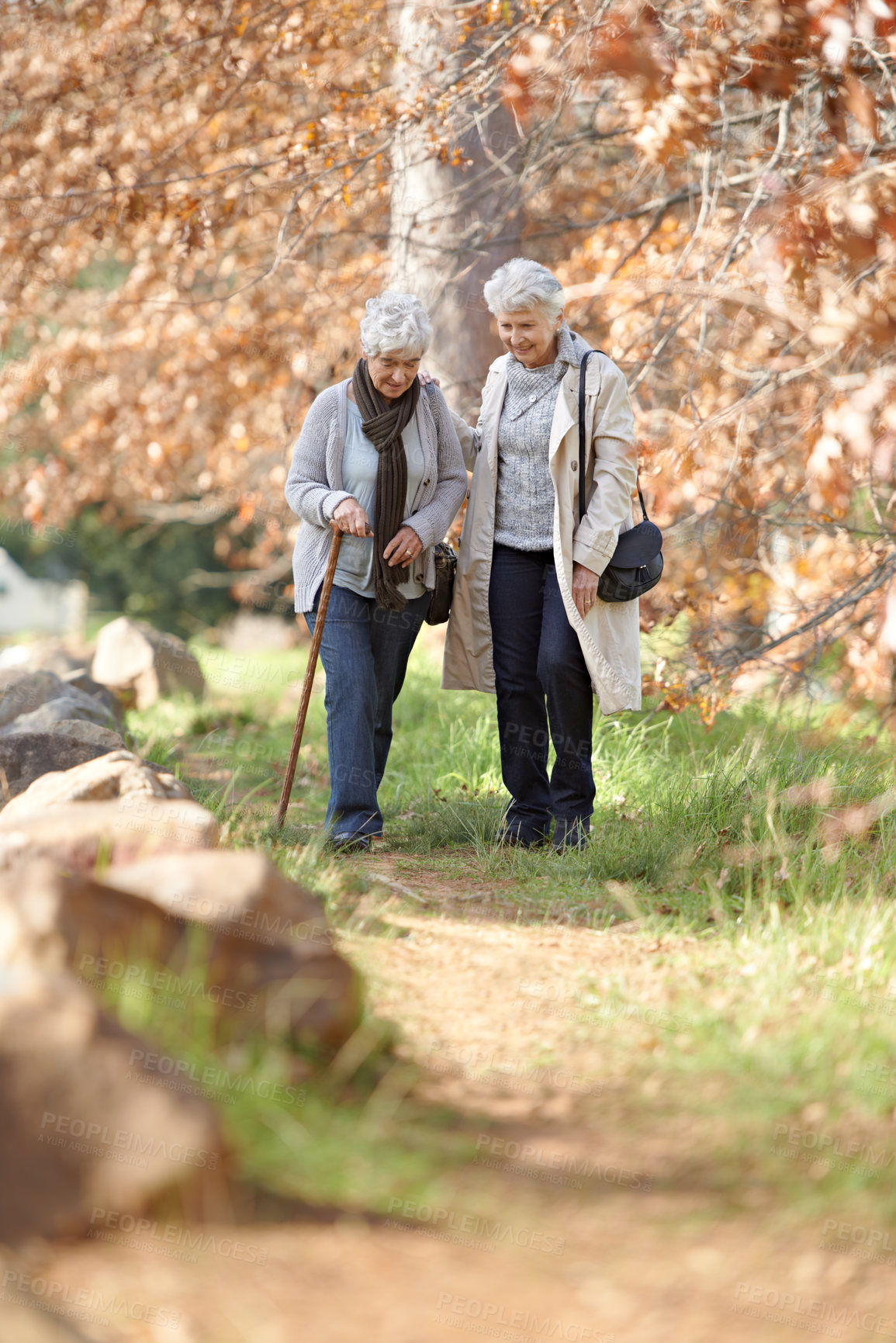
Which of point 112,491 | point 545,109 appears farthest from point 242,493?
point 545,109

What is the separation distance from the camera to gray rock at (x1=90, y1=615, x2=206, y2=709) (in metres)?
8.02

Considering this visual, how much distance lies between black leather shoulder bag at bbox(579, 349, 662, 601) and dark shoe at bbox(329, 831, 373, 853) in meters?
1.19

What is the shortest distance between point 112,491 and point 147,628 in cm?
602

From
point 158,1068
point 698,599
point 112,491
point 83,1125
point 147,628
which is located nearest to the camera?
point 83,1125

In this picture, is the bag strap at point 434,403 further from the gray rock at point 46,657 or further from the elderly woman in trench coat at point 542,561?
the gray rock at point 46,657

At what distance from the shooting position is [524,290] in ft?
12.4

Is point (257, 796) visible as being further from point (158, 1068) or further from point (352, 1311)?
point (352, 1311)

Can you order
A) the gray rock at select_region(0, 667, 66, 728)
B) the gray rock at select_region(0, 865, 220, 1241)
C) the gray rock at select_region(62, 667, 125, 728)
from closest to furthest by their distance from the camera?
1. the gray rock at select_region(0, 865, 220, 1241)
2. the gray rock at select_region(0, 667, 66, 728)
3. the gray rock at select_region(62, 667, 125, 728)

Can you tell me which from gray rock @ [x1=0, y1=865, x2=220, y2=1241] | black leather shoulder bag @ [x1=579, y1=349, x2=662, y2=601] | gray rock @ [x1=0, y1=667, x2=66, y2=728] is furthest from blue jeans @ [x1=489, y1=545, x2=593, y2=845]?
gray rock @ [x1=0, y1=667, x2=66, y2=728]

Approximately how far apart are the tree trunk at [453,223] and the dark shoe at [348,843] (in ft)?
10.3

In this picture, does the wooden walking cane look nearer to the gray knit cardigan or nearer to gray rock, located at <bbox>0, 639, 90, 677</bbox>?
the gray knit cardigan

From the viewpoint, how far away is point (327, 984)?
7.93 feet

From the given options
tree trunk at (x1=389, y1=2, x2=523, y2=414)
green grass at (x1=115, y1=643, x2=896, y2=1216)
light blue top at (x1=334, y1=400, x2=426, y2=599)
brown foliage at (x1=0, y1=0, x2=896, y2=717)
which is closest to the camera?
green grass at (x1=115, y1=643, x2=896, y2=1216)

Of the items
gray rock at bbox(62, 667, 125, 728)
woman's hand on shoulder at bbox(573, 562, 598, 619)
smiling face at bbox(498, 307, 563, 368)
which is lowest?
gray rock at bbox(62, 667, 125, 728)
